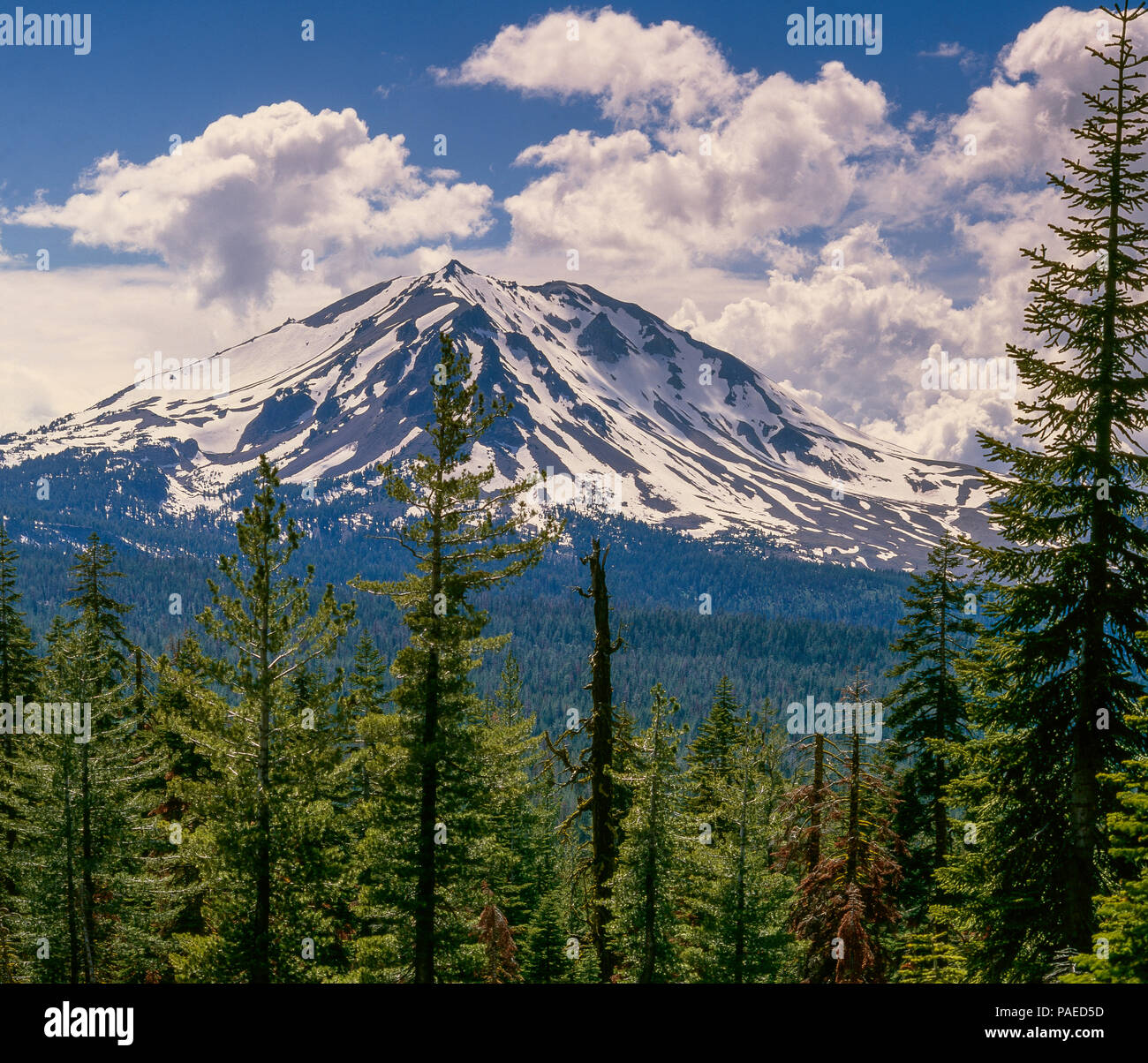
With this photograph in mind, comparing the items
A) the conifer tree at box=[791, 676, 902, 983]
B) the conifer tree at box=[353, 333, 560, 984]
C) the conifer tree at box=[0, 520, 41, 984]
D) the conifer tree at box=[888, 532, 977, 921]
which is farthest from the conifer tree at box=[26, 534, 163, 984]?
the conifer tree at box=[888, 532, 977, 921]

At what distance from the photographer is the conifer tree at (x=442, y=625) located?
53.6 ft

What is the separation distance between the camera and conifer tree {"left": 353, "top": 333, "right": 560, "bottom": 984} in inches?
643

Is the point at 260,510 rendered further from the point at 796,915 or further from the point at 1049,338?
the point at 796,915

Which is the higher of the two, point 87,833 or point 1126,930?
point 1126,930

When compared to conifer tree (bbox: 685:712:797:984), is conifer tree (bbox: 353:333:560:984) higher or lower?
higher

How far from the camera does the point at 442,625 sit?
1630 centimetres

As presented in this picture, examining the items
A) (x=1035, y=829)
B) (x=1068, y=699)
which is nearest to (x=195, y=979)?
(x=1035, y=829)

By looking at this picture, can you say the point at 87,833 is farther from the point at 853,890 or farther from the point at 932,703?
the point at 932,703

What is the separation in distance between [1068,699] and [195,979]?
18230 mm

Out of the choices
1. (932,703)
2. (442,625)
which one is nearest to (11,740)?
(442,625)

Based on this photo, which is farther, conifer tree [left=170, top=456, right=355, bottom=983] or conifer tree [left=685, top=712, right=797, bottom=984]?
conifer tree [left=685, top=712, right=797, bottom=984]

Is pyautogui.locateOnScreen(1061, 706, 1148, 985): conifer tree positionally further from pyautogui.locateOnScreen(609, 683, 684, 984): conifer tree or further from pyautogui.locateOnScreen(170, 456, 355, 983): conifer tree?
pyautogui.locateOnScreen(609, 683, 684, 984): conifer tree

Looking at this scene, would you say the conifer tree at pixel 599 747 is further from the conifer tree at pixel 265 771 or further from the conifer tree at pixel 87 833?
the conifer tree at pixel 87 833

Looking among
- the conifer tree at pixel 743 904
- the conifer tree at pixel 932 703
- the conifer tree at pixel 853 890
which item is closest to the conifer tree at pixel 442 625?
the conifer tree at pixel 853 890
